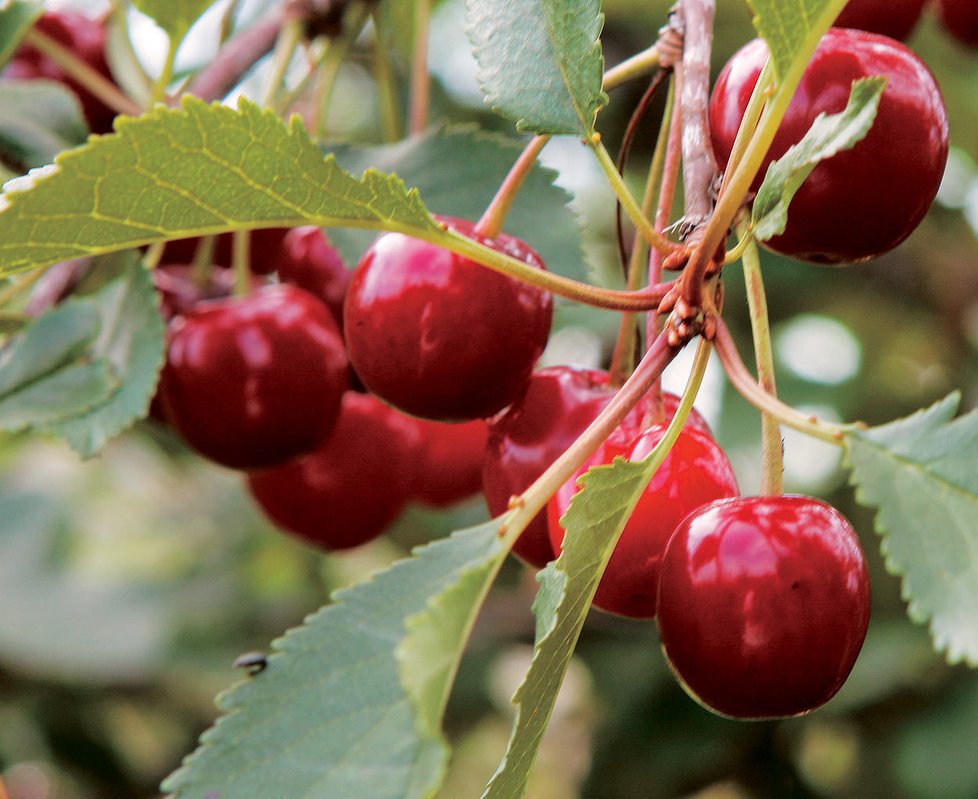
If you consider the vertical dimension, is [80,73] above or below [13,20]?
below

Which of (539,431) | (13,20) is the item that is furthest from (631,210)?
(13,20)

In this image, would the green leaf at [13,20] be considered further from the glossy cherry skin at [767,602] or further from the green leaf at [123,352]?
the glossy cherry skin at [767,602]

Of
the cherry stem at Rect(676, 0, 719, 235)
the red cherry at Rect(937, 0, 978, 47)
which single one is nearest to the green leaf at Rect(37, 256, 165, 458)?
the cherry stem at Rect(676, 0, 719, 235)

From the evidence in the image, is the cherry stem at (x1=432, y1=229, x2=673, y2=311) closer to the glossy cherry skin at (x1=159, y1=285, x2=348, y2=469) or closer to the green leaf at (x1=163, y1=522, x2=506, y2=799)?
the green leaf at (x1=163, y1=522, x2=506, y2=799)

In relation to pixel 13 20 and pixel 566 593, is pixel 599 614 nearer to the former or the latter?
pixel 13 20

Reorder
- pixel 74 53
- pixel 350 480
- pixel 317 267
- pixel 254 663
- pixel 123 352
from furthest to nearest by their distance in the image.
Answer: pixel 74 53 → pixel 350 480 → pixel 317 267 → pixel 123 352 → pixel 254 663

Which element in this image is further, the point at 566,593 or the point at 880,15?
the point at 880,15

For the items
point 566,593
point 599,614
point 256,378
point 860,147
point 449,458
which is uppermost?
point 860,147

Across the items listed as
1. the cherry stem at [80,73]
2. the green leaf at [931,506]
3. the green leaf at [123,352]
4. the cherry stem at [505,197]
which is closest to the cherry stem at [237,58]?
the cherry stem at [80,73]
